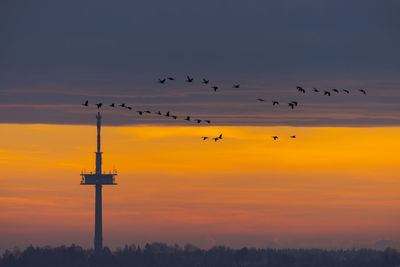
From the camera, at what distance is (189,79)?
5812 inches
